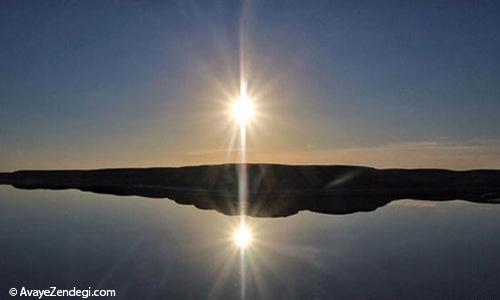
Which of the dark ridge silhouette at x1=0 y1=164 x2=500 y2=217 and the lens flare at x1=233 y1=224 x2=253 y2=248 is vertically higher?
the dark ridge silhouette at x1=0 y1=164 x2=500 y2=217

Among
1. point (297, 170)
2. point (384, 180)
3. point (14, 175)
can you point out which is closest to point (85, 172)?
point (14, 175)

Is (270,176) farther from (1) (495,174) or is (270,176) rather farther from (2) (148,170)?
(1) (495,174)

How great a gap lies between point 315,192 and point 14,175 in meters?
47.1

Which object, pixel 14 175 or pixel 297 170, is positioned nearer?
pixel 297 170

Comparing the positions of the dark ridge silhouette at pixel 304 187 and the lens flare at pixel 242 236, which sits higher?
the dark ridge silhouette at pixel 304 187

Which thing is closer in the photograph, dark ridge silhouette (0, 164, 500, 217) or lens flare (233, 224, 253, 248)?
lens flare (233, 224, 253, 248)

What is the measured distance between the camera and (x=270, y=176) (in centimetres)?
3084

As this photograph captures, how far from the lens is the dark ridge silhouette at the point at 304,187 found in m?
17.5

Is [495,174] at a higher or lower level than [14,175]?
lower

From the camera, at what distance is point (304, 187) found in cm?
2514

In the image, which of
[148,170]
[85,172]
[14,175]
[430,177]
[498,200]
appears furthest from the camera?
Answer: [14,175]

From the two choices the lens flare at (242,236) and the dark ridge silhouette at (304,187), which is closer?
the lens flare at (242,236)

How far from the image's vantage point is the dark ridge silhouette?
1755 cm

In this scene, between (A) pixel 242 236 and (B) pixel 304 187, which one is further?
(B) pixel 304 187
